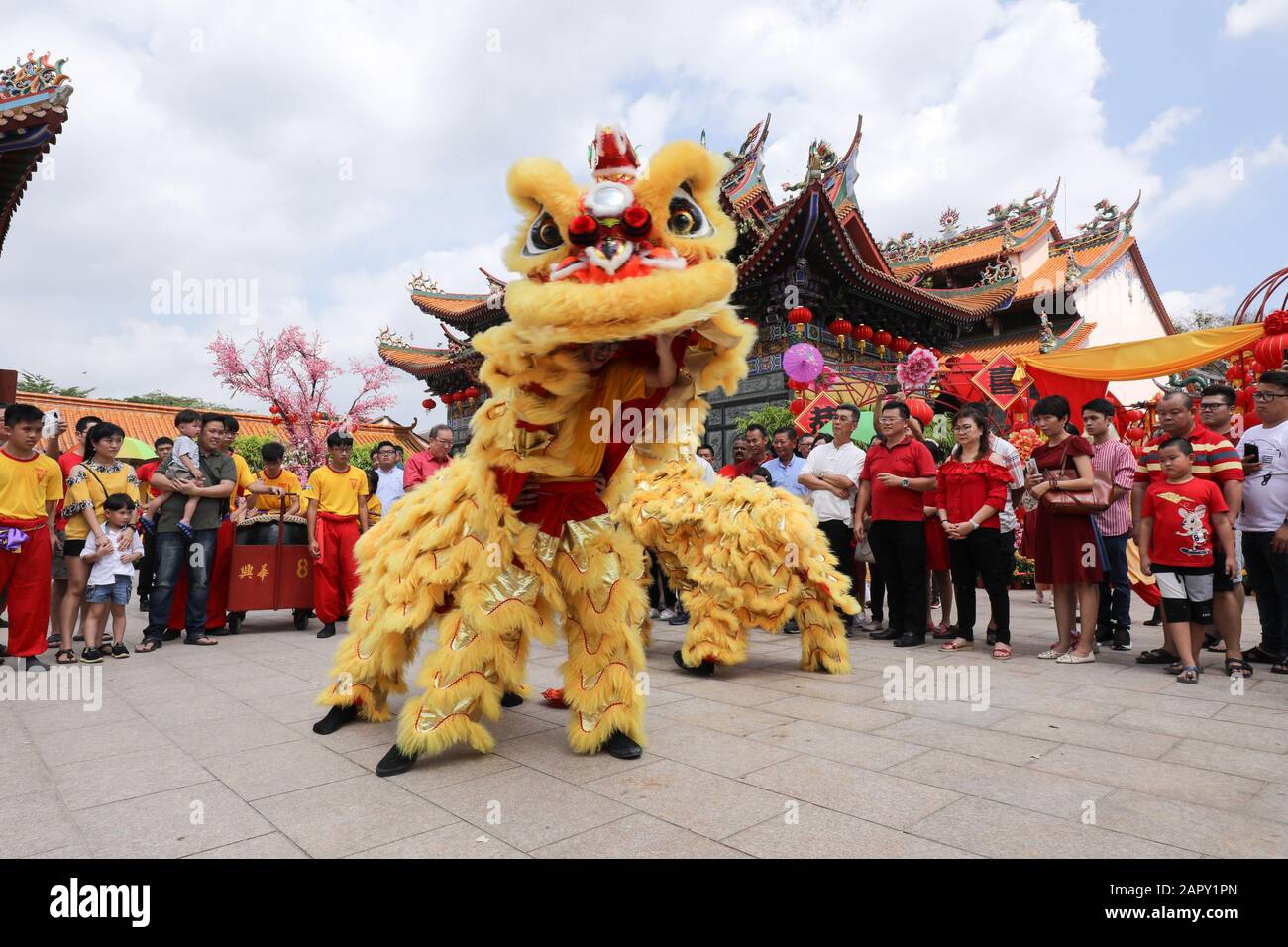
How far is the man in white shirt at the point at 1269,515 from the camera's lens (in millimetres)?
4324

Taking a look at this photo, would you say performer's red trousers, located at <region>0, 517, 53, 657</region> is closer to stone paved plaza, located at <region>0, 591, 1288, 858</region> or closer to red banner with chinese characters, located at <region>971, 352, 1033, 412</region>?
stone paved plaza, located at <region>0, 591, 1288, 858</region>

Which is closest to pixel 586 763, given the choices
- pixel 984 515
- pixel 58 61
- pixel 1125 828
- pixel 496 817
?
pixel 496 817

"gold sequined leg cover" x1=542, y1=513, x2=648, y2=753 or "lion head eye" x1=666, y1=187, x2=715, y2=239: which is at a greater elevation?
"lion head eye" x1=666, y1=187, x2=715, y2=239

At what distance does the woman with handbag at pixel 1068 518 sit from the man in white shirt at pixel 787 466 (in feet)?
6.76

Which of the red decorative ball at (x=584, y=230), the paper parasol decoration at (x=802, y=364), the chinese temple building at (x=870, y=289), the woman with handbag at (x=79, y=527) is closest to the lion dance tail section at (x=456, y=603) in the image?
the red decorative ball at (x=584, y=230)

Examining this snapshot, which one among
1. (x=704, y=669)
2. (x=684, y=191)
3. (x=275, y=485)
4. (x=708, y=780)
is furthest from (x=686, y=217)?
(x=275, y=485)

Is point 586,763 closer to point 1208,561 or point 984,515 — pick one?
point 984,515

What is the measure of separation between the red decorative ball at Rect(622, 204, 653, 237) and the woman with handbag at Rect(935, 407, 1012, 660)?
350cm

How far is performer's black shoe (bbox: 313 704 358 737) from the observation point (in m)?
3.20

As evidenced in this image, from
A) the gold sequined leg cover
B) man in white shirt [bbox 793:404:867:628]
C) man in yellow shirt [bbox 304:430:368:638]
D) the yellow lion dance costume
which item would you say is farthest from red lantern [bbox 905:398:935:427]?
the gold sequined leg cover

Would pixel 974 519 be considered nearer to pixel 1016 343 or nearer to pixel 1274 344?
pixel 1274 344

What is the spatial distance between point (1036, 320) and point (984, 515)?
19120 mm

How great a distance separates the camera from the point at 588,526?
293 centimetres

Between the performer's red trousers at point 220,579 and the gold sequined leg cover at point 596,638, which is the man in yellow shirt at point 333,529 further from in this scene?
the gold sequined leg cover at point 596,638
